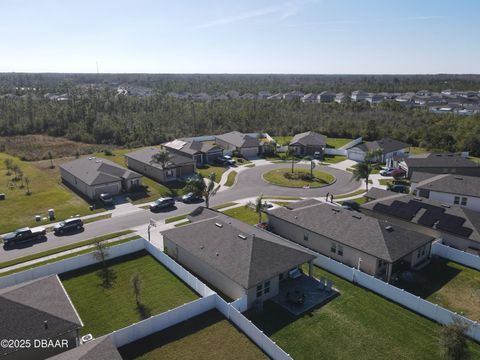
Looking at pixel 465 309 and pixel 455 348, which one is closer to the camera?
pixel 455 348

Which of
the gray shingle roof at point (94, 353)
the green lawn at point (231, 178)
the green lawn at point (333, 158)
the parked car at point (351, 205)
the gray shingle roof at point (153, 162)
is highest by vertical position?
the gray shingle roof at point (153, 162)

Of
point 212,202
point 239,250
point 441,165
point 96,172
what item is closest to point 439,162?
point 441,165

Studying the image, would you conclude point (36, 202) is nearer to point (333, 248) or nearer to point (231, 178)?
point (231, 178)

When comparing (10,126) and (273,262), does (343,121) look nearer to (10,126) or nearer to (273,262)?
(273,262)

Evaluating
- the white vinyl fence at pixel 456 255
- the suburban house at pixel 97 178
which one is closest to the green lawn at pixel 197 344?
the white vinyl fence at pixel 456 255

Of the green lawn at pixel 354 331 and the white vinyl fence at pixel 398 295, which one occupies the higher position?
the white vinyl fence at pixel 398 295

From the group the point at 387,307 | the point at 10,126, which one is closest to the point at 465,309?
the point at 387,307

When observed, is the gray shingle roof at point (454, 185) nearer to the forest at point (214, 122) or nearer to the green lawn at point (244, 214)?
the green lawn at point (244, 214)
